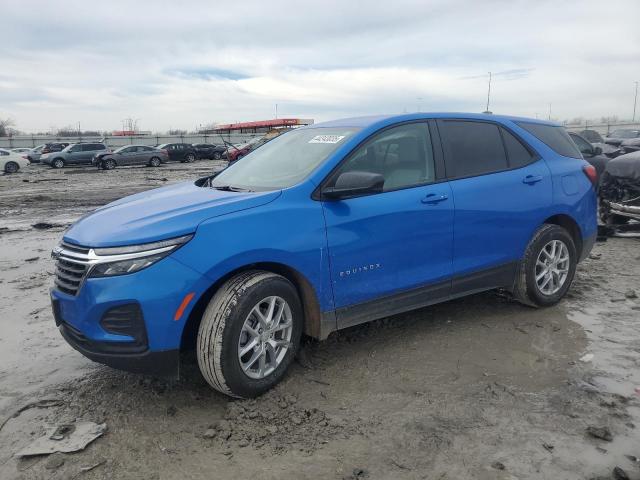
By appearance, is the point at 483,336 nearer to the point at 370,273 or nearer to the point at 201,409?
the point at 370,273

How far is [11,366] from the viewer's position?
397 cm

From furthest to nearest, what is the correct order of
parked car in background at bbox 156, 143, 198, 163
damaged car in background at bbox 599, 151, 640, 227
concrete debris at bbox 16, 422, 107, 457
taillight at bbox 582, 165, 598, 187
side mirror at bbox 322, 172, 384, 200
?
1. parked car in background at bbox 156, 143, 198, 163
2. damaged car in background at bbox 599, 151, 640, 227
3. taillight at bbox 582, 165, 598, 187
4. side mirror at bbox 322, 172, 384, 200
5. concrete debris at bbox 16, 422, 107, 457

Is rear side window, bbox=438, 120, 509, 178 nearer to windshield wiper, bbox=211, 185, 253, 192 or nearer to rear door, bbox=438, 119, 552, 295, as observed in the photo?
rear door, bbox=438, 119, 552, 295

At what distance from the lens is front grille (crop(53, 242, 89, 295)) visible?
3141 millimetres

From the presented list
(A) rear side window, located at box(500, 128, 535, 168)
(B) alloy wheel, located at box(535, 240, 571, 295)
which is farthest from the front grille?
(B) alloy wheel, located at box(535, 240, 571, 295)

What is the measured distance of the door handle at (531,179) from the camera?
4.66 meters

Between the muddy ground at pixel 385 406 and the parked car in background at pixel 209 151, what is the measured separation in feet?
123

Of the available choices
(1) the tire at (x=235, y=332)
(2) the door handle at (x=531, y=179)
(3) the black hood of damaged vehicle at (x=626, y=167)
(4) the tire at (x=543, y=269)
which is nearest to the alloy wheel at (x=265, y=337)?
(1) the tire at (x=235, y=332)

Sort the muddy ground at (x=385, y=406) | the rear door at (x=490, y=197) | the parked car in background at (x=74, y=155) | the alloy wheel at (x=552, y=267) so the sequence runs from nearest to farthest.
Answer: the muddy ground at (x=385, y=406) < the rear door at (x=490, y=197) < the alloy wheel at (x=552, y=267) < the parked car in background at (x=74, y=155)

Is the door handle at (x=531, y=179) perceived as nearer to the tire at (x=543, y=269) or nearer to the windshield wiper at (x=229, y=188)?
the tire at (x=543, y=269)

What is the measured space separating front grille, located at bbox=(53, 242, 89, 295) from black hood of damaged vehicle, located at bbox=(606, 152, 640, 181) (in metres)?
7.73

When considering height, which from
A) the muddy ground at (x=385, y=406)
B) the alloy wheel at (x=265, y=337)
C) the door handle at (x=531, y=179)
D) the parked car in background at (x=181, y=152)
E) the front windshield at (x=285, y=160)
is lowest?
the muddy ground at (x=385, y=406)

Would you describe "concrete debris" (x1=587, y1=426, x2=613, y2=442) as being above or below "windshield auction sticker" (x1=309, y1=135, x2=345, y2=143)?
below

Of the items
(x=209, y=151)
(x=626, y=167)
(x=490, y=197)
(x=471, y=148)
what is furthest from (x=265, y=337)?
(x=209, y=151)
